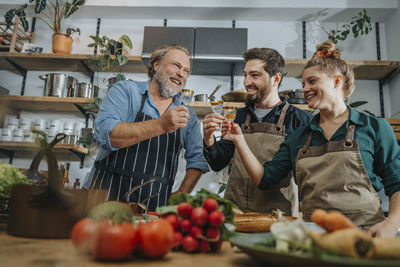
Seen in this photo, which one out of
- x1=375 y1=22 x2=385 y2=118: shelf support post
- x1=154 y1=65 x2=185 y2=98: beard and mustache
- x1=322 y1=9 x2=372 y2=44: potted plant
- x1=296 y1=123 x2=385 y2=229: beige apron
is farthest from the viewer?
x1=375 y1=22 x2=385 y2=118: shelf support post

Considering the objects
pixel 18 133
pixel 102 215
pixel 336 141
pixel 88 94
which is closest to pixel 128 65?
pixel 88 94

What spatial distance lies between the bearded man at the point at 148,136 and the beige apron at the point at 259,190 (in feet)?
0.87

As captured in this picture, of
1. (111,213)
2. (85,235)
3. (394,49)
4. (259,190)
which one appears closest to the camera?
(85,235)

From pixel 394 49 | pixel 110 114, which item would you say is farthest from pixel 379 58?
pixel 110 114

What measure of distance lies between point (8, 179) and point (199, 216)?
50cm

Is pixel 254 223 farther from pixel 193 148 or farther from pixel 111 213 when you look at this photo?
pixel 193 148

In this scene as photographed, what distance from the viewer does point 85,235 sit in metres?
0.50

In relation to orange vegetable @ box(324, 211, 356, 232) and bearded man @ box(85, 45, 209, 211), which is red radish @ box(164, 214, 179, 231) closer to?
orange vegetable @ box(324, 211, 356, 232)

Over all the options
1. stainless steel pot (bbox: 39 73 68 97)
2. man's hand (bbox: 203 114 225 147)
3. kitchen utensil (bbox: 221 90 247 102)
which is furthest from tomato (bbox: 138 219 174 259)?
stainless steel pot (bbox: 39 73 68 97)

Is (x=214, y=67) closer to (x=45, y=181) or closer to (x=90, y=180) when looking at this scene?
(x=90, y=180)

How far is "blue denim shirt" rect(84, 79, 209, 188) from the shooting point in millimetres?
1755

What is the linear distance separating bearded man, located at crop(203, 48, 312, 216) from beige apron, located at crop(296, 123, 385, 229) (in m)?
0.31

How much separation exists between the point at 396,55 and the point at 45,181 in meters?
3.83

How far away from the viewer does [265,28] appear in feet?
12.8
